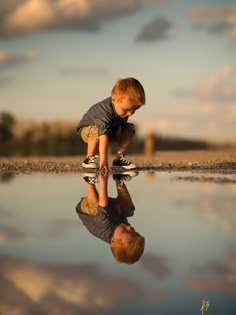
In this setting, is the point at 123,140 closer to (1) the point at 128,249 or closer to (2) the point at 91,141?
(2) the point at 91,141

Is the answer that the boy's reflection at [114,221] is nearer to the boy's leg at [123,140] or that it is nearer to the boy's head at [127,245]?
the boy's head at [127,245]

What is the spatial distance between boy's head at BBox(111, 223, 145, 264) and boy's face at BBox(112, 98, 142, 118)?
7.82ft

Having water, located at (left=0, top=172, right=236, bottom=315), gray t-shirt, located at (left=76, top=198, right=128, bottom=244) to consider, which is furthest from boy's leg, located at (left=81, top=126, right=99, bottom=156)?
gray t-shirt, located at (left=76, top=198, right=128, bottom=244)

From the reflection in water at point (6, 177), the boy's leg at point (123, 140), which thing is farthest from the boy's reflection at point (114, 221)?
the boy's leg at point (123, 140)

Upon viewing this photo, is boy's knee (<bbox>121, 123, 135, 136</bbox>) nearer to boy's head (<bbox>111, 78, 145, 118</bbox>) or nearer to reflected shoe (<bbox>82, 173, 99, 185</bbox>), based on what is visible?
boy's head (<bbox>111, 78, 145, 118</bbox>)

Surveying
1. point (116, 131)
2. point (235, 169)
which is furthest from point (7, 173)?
point (235, 169)

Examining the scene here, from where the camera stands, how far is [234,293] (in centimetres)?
115

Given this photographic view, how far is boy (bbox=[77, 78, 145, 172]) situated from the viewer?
3.99 meters

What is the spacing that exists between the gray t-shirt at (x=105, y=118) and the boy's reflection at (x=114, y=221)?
49.1 inches

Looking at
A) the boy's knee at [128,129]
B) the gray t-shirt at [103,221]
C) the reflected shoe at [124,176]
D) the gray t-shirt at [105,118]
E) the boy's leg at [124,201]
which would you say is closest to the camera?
the gray t-shirt at [103,221]

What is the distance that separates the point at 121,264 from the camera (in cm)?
132

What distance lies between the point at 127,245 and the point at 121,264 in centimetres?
17

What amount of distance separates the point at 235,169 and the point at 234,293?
3.65 meters

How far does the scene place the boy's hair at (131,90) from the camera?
13.0 ft
